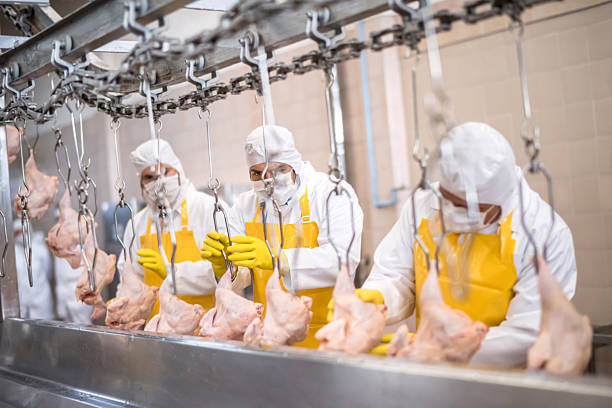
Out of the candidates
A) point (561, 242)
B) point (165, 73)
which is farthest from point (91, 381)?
point (561, 242)

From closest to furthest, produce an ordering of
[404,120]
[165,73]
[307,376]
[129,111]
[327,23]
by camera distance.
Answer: [307,376]
[327,23]
[165,73]
[129,111]
[404,120]

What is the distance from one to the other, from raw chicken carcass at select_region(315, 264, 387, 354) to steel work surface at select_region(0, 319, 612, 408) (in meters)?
0.12

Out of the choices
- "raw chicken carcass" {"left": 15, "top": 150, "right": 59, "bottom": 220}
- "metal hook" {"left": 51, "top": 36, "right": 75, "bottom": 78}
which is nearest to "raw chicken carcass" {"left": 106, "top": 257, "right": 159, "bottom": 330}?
"metal hook" {"left": 51, "top": 36, "right": 75, "bottom": 78}

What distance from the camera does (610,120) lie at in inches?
128

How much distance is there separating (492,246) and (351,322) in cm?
60

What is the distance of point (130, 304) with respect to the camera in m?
2.31

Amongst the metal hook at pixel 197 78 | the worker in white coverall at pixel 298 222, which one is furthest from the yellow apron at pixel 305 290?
the metal hook at pixel 197 78

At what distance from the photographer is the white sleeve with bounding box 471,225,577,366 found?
1.66 metres

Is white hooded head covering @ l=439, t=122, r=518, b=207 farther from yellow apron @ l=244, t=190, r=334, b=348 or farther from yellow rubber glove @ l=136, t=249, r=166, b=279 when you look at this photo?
yellow rubber glove @ l=136, t=249, r=166, b=279

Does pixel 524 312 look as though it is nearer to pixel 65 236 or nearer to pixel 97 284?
pixel 97 284

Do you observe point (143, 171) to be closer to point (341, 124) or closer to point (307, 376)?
point (341, 124)

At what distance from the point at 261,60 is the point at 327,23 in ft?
0.64

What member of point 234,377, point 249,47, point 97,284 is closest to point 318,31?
point 249,47

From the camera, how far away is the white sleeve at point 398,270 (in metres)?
1.99
